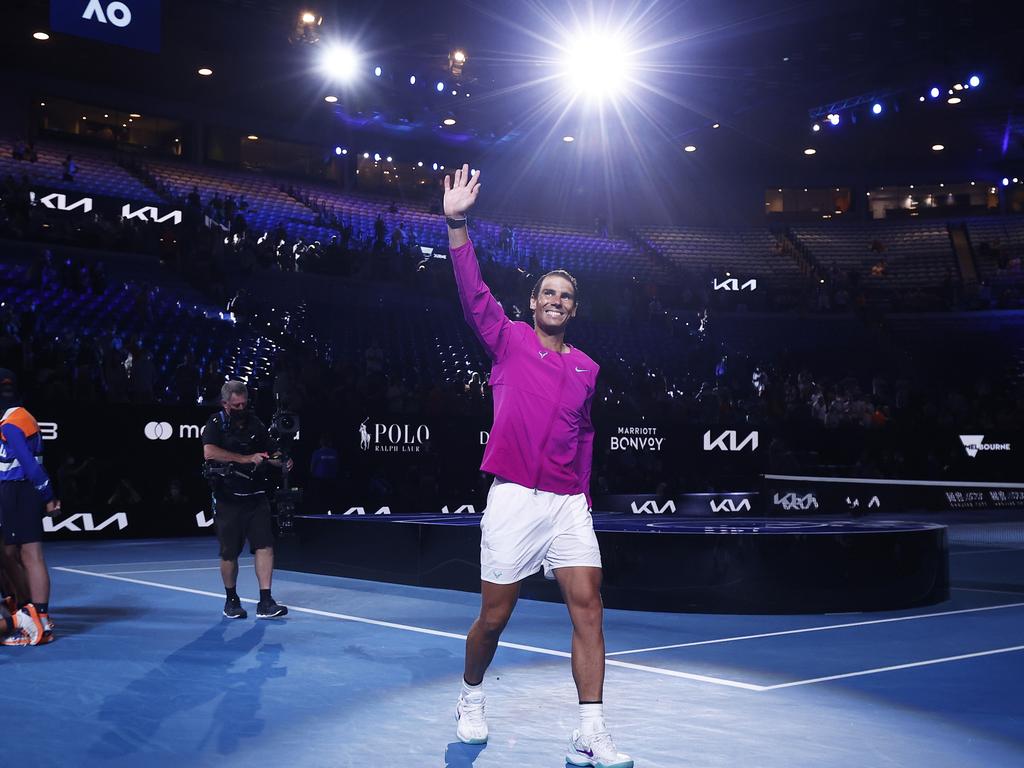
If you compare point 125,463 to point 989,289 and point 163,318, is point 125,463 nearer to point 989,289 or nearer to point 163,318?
point 163,318

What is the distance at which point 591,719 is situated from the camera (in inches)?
164

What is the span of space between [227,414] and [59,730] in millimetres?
3918

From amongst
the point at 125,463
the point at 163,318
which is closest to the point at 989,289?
the point at 163,318

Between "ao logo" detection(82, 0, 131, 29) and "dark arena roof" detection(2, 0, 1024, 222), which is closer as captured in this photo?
"ao logo" detection(82, 0, 131, 29)

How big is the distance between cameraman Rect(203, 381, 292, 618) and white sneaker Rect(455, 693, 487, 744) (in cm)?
411

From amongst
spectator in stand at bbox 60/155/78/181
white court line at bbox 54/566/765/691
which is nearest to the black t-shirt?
white court line at bbox 54/566/765/691

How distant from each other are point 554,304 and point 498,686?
2.41 m

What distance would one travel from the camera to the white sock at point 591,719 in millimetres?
4152

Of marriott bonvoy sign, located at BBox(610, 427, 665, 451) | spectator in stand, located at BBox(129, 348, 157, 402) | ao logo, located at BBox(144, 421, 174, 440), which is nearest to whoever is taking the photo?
ao logo, located at BBox(144, 421, 174, 440)

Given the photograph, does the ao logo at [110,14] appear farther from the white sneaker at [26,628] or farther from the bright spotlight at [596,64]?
the bright spotlight at [596,64]

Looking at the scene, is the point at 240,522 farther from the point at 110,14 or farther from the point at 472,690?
the point at 110,14

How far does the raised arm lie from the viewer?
4395 mm

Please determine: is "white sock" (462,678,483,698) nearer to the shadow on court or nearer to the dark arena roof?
the shadow on court

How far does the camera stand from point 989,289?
3175cm
